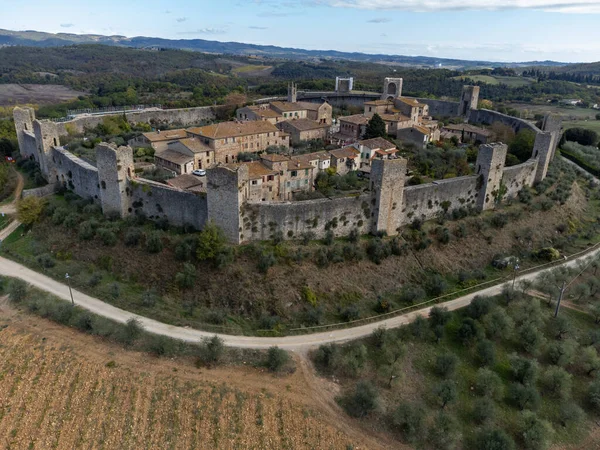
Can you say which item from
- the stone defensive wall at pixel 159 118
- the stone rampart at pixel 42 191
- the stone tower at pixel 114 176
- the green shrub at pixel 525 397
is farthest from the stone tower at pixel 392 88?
the green shrub at pixel 525 397

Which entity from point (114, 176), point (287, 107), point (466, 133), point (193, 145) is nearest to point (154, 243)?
point (114, 176)

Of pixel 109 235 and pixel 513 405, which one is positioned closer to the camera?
pixel 513 405

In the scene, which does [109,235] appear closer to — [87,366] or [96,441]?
[87,366]

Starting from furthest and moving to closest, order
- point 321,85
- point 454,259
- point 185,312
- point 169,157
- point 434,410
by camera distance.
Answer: point 321,85 < point 169,157 < point 454,259 < point 185,312 < point 434,410

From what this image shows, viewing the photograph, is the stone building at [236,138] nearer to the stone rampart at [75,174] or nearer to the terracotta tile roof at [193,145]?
the terracotta tile roof at [193,145]

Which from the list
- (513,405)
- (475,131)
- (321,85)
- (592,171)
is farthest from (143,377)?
(321,85)

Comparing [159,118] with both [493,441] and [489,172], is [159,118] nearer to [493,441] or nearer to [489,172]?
[489,172]
